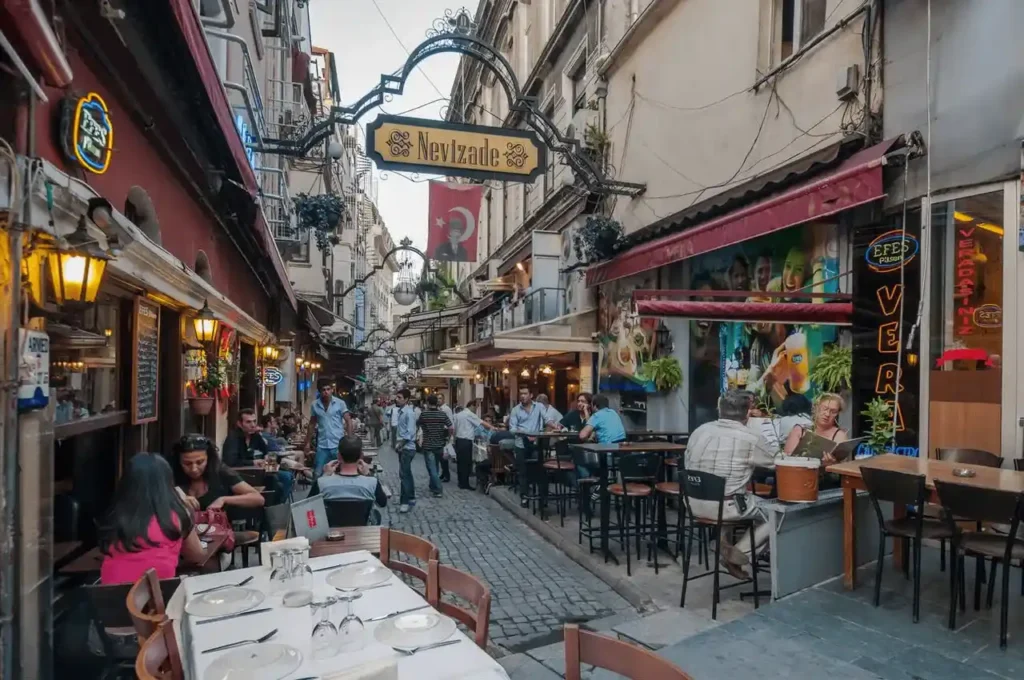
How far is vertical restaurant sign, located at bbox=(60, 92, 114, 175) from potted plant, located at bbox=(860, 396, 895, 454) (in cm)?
711

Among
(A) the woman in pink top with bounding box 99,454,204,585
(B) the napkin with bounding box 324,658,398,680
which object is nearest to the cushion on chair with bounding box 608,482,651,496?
(A) the woman in pink top with bounding box 99,454,204,585

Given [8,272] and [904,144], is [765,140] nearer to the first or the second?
[904,144]

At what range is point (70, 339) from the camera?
14.2 feet

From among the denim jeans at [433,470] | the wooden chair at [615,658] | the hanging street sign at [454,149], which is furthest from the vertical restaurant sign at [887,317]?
the denim jeans at [433,470]

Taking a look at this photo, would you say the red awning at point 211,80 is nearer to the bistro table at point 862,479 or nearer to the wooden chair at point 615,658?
the wooden chair at point 615,658

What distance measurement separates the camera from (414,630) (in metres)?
2.81

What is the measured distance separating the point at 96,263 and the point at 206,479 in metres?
2.62

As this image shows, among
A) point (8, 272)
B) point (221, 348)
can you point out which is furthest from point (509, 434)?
point (8, 272)

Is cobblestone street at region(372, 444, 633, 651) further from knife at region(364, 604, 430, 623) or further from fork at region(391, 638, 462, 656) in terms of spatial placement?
fork at region(391, 638, 462, 656)

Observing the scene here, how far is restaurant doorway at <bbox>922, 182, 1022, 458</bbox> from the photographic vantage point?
5.48 metres

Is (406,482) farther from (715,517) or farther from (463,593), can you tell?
(463,593)

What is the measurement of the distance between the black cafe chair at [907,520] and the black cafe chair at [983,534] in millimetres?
154

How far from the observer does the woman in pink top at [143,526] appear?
388cm

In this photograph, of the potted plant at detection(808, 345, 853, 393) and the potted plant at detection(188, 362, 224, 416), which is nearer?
the potted plant at detection(808, 345, 853, 393)
